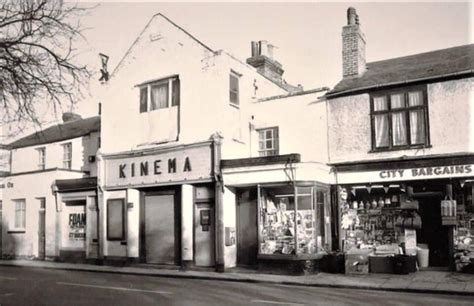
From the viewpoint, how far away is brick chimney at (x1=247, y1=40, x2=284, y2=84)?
24.3 metres

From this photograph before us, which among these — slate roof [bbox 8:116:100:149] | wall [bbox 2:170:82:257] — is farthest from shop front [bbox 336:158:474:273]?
wall [bbox 2:170:82:257]

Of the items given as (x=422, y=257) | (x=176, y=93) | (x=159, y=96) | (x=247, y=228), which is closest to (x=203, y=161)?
(x=247, y=228)

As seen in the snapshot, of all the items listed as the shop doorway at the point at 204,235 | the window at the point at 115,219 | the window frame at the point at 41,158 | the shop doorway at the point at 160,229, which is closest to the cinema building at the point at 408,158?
the shop doorway at the point at 204,235

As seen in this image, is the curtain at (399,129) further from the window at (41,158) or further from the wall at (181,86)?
the window at (41,158)

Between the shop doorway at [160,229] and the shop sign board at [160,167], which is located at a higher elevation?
the shop sign board at [160,167]

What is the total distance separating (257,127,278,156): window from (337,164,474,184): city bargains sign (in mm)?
3334

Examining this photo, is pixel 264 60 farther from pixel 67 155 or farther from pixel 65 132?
pixel 65 132

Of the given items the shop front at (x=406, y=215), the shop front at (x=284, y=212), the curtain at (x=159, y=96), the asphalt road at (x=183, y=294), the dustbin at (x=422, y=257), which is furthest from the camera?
the curtain at (x=159, y=96)

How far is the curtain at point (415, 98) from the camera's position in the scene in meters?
17.3

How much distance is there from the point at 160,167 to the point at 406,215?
9902mm

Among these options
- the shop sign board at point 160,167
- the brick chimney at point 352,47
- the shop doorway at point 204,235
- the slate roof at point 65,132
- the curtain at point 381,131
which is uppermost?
the brick chimney at point 352,47

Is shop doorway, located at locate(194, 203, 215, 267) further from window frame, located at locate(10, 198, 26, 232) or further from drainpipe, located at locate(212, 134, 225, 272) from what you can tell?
window frame, located at locate(10, 198, 26, 232)

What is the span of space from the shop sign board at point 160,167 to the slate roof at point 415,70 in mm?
5562

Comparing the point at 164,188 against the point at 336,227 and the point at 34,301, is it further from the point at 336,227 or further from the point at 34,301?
the point at 34,301
